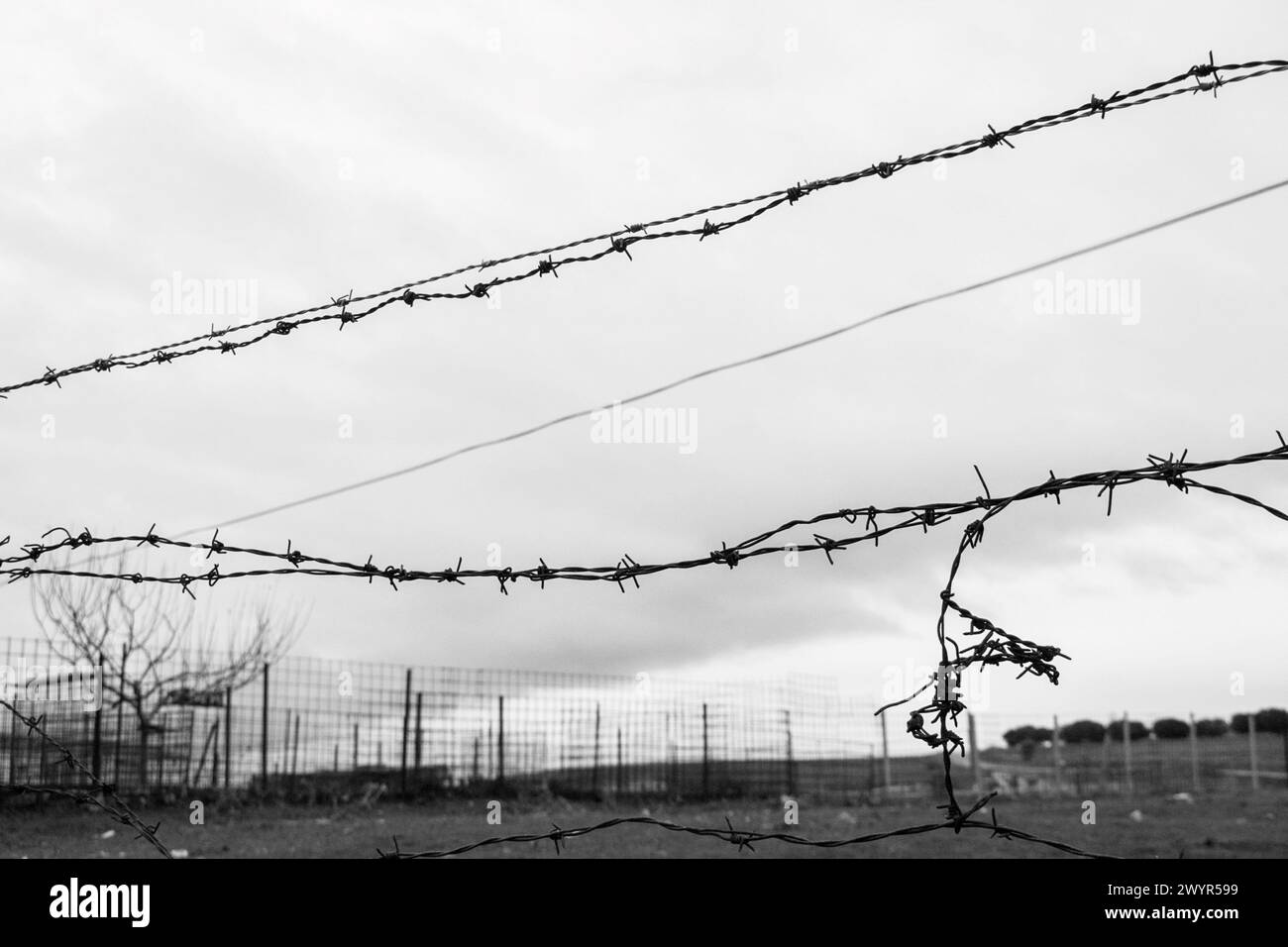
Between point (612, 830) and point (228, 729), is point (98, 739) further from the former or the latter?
point (612, 830)

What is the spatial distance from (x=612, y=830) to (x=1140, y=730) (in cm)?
2027

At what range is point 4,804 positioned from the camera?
13586 mm

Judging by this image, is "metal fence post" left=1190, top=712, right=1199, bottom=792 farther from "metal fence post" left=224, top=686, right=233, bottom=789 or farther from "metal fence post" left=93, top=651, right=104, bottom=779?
"metal fence post" left=93, top=651, right=104, bottom=779

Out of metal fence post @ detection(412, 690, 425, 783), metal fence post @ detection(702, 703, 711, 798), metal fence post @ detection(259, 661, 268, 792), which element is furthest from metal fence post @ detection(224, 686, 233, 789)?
metal fence post @ detection(702, 703, 711, 798)

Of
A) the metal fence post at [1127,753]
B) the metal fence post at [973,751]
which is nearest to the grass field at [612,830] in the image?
the metal fence post at [973,751]

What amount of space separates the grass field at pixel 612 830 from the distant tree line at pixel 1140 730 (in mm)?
8984

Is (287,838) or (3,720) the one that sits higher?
(3,720)

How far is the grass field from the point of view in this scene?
408 inches

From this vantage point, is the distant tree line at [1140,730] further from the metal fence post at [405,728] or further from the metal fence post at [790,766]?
the metal fence post at [405,728]
